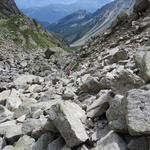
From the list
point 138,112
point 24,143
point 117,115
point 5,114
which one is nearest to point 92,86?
point 5,114

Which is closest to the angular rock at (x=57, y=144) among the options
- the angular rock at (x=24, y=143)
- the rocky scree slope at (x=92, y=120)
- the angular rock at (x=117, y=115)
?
the rocky scree slope at (x=92, y=120)

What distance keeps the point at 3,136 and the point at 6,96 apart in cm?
641

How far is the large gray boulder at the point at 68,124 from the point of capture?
10.5 m

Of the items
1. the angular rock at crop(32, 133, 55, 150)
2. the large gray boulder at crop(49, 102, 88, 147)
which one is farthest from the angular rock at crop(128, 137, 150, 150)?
the angular rock at crop(32, 133, 55, 150)

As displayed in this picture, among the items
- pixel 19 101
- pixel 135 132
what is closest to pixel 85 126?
pixel 135 132

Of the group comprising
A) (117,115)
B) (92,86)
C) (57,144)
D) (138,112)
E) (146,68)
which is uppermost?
(146,68)

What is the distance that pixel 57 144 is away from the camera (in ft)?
37.3

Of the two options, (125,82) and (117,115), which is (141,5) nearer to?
(125,82)

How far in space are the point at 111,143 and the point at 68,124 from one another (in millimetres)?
1488

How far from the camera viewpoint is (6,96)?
20.0 metres

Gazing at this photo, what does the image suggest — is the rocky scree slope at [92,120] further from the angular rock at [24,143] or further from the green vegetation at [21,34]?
the green vegetation at [21,34]

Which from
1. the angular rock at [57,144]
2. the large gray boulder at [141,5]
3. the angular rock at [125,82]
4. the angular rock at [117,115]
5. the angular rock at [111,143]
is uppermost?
the large gray boulder at [141,5]

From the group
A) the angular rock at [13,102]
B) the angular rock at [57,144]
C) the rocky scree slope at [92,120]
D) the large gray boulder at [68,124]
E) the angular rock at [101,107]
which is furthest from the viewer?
the angular rock at [13,102]

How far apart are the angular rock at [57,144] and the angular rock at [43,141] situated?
0.40m
